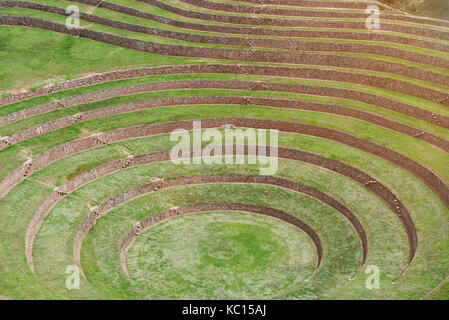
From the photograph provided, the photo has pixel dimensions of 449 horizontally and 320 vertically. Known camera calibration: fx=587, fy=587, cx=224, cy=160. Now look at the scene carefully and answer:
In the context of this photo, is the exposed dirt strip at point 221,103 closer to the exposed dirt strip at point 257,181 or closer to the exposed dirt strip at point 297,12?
the exposed dirt strip at point 257,181

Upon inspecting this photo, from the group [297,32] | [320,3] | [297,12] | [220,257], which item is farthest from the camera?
[320,3]

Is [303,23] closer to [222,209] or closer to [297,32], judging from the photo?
[297,32]

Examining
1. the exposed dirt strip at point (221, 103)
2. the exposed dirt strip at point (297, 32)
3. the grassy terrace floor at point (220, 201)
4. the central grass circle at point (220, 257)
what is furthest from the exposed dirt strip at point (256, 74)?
the central grass circle at point (220, 257)

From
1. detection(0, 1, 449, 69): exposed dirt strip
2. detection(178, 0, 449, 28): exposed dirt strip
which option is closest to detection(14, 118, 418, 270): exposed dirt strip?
detection(0, 1, 449, 69): exposed dirt strip

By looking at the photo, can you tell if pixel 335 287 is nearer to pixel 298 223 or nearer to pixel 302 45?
pixel 298 223

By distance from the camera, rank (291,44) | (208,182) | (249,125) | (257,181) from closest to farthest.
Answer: (257,181), (208,182), (249,125), (291,44)

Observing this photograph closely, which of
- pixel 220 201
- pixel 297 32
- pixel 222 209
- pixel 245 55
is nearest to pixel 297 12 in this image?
pixel 297 32

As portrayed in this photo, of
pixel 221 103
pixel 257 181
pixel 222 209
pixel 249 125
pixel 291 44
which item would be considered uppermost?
pixel 291 44

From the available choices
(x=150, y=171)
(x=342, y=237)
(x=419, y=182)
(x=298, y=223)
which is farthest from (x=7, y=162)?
(x=419, y=182)

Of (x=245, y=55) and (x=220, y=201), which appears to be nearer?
(x=220, y=201)
